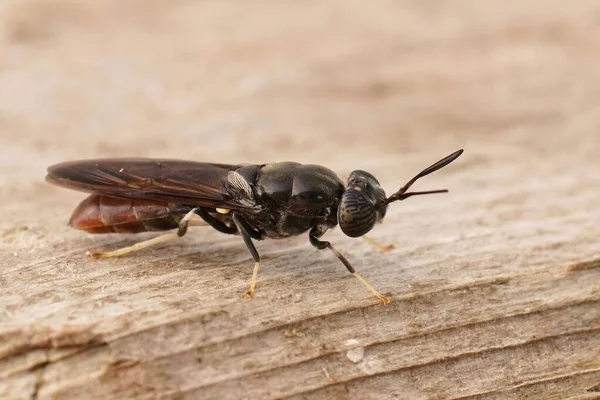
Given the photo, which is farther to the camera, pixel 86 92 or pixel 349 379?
pixel 86 92

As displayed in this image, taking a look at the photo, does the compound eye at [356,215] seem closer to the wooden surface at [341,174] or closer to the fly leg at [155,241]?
the wooden surface at [341,174]

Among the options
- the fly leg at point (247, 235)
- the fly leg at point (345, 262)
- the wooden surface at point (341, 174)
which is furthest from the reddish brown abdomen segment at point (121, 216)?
the fly leg at point (345, 262)

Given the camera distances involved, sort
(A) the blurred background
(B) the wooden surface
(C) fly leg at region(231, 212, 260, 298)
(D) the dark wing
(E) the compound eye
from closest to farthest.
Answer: (B) the wooden surface < (C) fly leg at region(231, 212, 260, 298) < (E) the compound eye < (D) the dark wing < (A) the blurred background

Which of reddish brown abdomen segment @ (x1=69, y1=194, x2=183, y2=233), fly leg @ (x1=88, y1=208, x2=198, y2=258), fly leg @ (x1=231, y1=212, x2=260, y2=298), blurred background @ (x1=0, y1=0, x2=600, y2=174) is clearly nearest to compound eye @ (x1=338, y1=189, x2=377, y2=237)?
fly leg @ (x1=231, y1=212, x2=260, y2=298)

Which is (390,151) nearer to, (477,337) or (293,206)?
(293,206)

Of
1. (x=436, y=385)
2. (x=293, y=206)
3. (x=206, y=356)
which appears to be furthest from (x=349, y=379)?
(x=293, y=206)

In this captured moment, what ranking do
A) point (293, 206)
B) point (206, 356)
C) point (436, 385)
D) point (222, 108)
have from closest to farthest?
point (206, 356) → point (436, 385) → point (293, 206) → point (222, 108)

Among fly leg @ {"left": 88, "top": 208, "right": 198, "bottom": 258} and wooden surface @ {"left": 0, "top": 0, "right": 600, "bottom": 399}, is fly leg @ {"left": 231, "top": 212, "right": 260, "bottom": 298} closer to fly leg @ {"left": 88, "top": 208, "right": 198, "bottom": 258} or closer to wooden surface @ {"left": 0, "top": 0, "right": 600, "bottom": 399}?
wooden surface @ {"left": 0, "top": 0, "right": 600, "bottom": 399}
